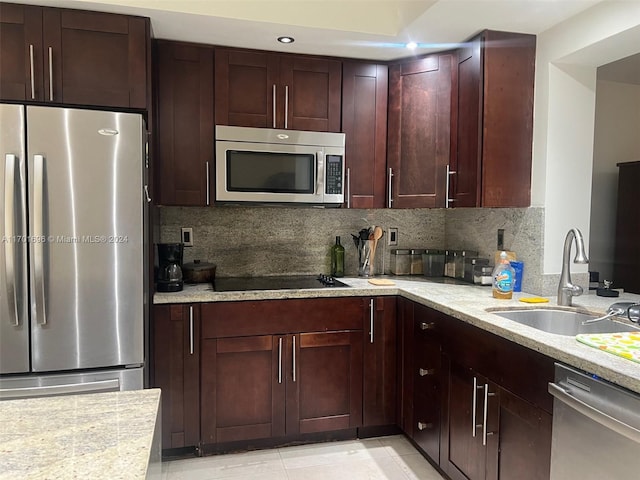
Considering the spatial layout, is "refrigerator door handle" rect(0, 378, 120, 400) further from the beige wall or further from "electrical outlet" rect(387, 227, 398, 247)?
the beige wall

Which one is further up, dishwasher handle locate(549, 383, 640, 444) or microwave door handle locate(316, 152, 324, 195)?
microwave door handle locate(316, 152, 324, 195)

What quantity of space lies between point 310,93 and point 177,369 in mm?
1718

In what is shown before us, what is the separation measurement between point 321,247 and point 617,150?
200 centimetres

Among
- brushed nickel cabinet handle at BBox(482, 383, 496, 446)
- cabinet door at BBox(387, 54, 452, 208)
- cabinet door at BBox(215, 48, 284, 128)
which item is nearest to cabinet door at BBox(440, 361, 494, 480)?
brushed nickel cabinet handle at BBox(482, 383, 496, 446)

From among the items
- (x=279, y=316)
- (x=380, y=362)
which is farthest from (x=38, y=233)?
(x=380, y=362)

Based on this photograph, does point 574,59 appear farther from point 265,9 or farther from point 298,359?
point 298,359

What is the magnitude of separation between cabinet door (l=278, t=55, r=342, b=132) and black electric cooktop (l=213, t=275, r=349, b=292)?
3.01 ft

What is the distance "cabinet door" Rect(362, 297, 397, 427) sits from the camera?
2.54m

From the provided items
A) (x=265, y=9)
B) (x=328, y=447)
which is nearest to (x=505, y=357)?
(x=328, y=447)

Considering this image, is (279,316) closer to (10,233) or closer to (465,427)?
(465,427)

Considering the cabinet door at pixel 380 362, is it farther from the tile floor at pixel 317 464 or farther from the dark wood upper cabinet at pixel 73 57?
the dark wood upper cabinet at pixel 73 57

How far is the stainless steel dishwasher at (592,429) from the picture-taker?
1.19m

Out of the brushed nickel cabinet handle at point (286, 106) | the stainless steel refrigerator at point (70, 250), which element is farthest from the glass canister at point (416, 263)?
the stainless steel refrigerator at point (70, 250)

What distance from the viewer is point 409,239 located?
10.6 feet
